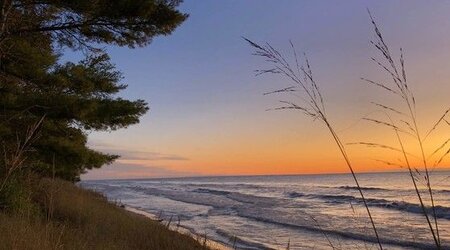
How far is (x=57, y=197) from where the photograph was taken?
1394cm

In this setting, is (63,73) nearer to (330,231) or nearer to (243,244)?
(243,244)

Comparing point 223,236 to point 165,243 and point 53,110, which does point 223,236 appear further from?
point 53,110

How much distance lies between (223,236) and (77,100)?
956cm

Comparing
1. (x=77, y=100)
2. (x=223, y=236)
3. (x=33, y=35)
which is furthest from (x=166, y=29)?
(x=223, y=236)

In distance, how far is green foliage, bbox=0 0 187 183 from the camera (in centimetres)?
1088

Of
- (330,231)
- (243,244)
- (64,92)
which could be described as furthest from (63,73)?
(330,231)

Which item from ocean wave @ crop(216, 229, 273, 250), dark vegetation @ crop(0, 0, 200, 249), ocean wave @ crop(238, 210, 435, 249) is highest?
dark vegetation @ crop(0, 0, 200, 249)

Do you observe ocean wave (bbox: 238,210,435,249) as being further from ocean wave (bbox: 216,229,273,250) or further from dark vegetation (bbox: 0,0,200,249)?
dark vegetation (bbox: 0,0,200,249)

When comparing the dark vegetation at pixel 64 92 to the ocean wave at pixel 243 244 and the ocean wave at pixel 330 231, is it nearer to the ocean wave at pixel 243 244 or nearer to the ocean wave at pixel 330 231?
the ocean wave at pixel 243 244

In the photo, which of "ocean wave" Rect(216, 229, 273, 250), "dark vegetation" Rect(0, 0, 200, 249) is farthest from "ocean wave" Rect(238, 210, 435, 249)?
"dark vegetation" Rect(0, 0, 200, 249)

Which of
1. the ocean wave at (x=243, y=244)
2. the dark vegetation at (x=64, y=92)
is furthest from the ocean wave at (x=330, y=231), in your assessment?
the dark vegetation at (x=64, y=92)

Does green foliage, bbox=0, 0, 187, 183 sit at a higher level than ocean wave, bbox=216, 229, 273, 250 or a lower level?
Answer: higher

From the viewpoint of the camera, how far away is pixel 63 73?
43.8 ft

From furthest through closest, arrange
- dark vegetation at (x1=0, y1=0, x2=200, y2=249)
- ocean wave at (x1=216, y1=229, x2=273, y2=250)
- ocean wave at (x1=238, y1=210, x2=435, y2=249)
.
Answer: ocean wave at (x1=238, y1=210, x2=435, y2=249) → ocean wave at (x1=216, y1=229, x2=273, y2=250) → dark vegetation at (x1=0, y1=0, x2=200, y2=249)
